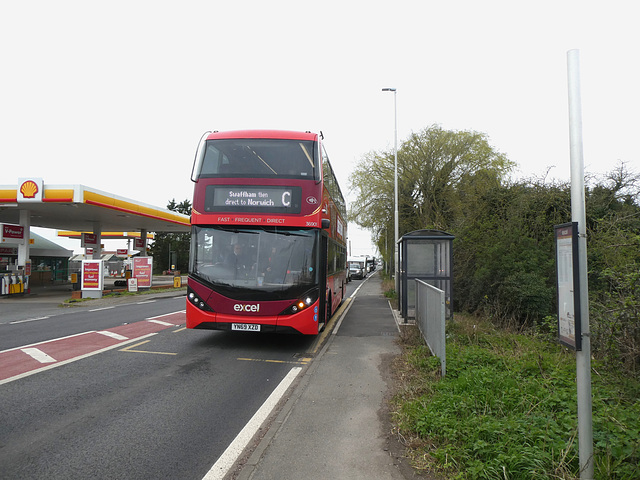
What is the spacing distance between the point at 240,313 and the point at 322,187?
2.91 m

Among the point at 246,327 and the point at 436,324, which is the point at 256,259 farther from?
the point at 436,324

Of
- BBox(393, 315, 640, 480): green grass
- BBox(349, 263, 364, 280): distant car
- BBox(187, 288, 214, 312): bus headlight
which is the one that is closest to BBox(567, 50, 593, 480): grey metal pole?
BBox(393, 315, 640, 480): green grass

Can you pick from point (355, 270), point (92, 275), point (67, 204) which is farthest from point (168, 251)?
point (92, 275)

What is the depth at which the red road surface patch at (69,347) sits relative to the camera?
22.3 ft

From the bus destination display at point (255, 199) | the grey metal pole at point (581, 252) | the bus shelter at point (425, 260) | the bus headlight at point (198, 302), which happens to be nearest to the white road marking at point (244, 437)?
the bus headlight at point (198, 302)

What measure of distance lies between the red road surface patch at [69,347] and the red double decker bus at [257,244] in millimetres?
2184

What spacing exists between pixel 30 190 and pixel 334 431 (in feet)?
77.8

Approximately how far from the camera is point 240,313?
Answer: 26.4 feet

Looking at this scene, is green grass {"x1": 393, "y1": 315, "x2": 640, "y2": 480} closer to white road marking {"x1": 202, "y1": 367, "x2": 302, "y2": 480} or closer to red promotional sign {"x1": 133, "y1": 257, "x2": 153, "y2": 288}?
Result: white road marking {"x1": 202, "y1": 367, "x2": 302, "y2": 480}

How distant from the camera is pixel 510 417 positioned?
13.4 ft

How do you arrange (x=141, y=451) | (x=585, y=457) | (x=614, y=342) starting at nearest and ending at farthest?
(x=585, y=457) → (x=141, y=451) → (x=614, y=342)

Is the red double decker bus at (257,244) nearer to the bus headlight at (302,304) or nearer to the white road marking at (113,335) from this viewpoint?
the bus headlight at (302,304)

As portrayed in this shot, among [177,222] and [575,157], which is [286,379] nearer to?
[575,157]

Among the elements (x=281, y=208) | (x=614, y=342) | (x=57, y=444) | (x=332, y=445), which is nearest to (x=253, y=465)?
(x=332, y=445)
